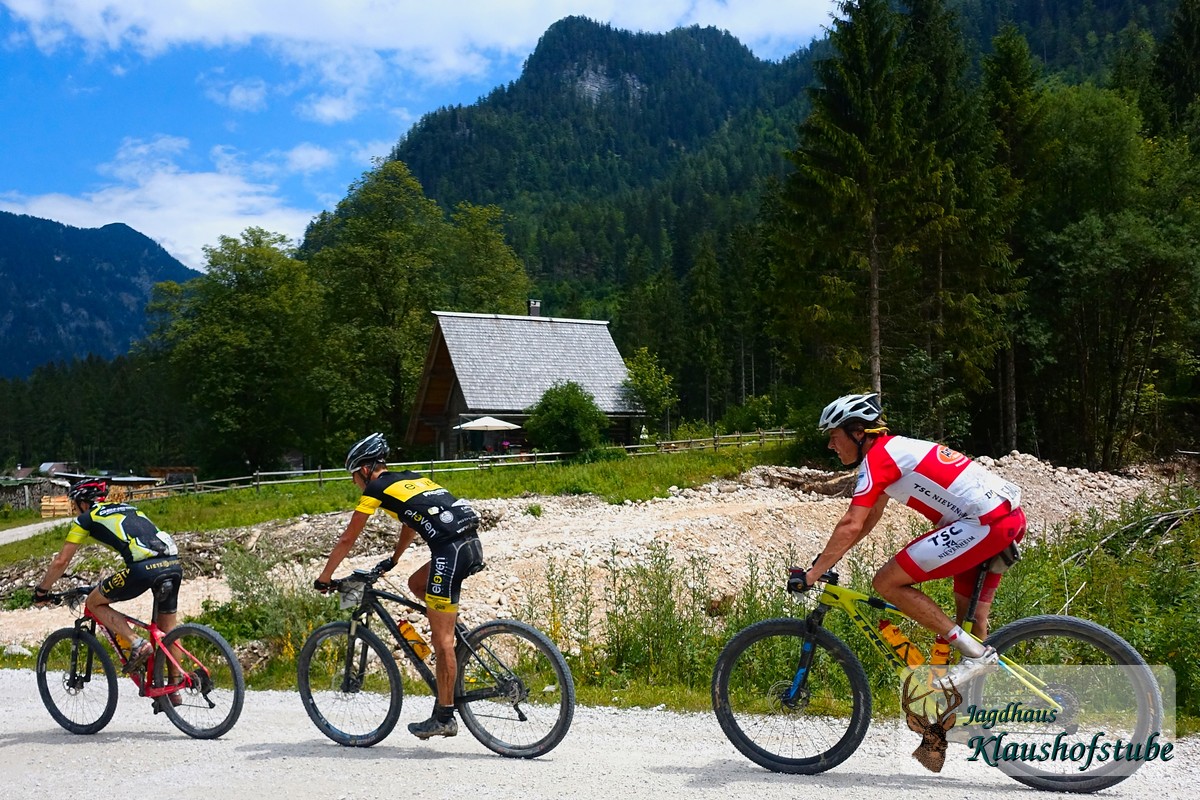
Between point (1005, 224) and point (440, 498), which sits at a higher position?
point (1005, 224)

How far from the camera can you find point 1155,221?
32875 millimetres

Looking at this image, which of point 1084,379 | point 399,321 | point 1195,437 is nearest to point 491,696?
point 1084,379

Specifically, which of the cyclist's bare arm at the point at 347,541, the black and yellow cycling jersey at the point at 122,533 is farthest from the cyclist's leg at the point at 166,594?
the cyclist's bare arm at the point at 347,541

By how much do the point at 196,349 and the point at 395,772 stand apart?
5255cm

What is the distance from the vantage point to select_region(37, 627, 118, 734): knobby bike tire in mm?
6773

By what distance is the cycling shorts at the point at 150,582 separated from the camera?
6.63m

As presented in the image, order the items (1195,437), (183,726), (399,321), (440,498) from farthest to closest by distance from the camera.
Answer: (399,321)
(1195,437)
(183,726)
(440,498)

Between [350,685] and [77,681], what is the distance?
241 cm

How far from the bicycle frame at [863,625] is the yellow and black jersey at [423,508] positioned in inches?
82.6

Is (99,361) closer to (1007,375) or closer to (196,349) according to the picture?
(196,349)

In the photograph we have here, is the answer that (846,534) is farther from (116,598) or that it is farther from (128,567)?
(116,598)

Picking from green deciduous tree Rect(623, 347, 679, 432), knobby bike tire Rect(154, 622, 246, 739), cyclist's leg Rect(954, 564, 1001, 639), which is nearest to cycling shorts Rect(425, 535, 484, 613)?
knobby bike tire Rect(154, 622, 246, 739)

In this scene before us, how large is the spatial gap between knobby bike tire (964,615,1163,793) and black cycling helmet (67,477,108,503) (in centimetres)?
612

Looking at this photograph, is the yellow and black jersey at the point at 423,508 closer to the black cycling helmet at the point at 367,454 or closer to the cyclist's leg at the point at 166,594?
the black cycling helmet at the point at 367,454
